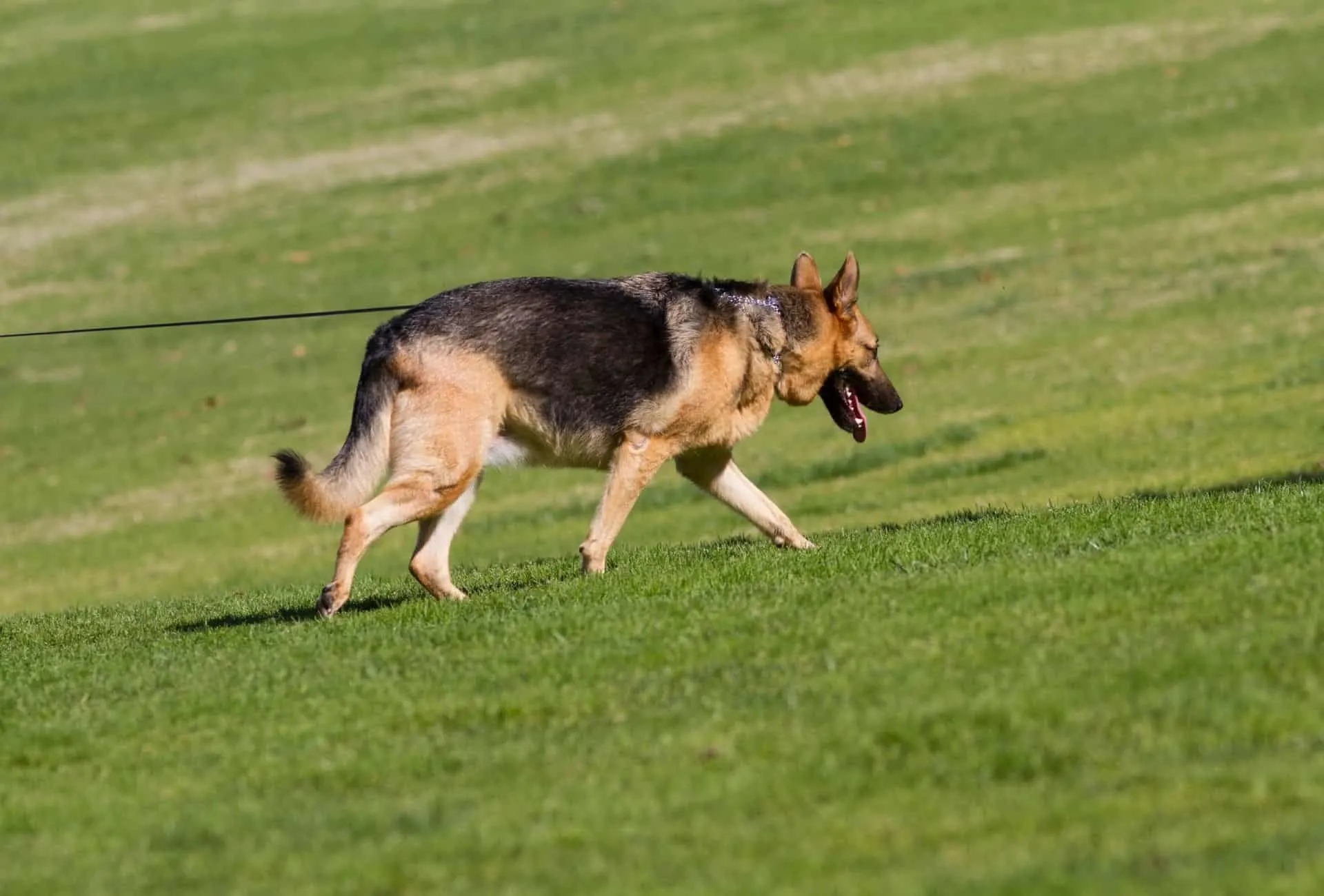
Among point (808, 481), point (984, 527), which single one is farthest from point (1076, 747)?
point (808, 481)

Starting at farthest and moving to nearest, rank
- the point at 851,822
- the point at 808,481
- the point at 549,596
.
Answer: the point at 808,481 < the point at 549,596 < the point at 851,822

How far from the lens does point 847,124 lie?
32.4m

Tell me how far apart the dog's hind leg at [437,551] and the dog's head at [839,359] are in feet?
6.65

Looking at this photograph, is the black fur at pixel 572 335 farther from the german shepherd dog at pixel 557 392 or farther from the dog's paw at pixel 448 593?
the dog's paw at pixel 448 593

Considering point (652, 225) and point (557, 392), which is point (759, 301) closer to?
point (557, 392)

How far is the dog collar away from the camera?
36.4ft

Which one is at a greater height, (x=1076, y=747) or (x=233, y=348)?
(x=1076, y=747)

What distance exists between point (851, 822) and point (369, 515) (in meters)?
4.65

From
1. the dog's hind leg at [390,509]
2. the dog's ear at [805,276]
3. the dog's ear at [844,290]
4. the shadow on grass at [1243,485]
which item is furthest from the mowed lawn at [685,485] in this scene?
the dog's ear at [805,276]

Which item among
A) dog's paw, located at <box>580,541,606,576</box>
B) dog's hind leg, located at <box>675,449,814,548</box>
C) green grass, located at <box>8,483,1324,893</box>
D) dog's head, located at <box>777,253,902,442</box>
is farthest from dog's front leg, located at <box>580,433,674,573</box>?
dog's head, located at <box>777,253,902,442</box>

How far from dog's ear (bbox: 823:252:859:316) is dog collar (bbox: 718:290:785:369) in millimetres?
362

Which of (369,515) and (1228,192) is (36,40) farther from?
(369,515)

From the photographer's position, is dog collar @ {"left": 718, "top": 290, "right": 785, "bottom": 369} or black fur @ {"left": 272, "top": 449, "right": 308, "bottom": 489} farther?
dog collar @ {"left": 718, "top": 290, "right": 785, "bottom": 369}

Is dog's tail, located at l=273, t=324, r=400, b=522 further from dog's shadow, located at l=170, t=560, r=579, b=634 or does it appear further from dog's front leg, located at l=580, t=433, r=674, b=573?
dog's front leg, located at l=580, t=433, r=674, b=573
